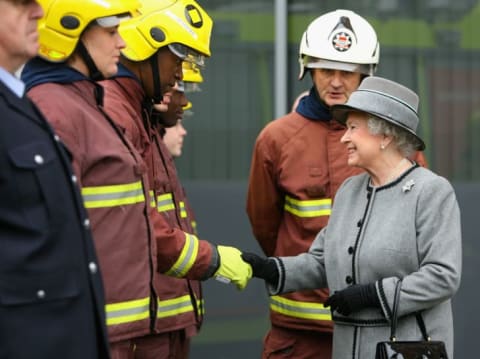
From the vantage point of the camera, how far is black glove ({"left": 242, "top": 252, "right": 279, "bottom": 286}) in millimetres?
4680

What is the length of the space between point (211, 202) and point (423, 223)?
8.20 feet

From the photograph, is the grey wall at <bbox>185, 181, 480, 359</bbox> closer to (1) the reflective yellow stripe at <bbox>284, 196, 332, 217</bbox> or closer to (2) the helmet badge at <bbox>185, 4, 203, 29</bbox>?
(1) the reflective yellow stripe at <bbox>284, 196, 332, 217</bbox>

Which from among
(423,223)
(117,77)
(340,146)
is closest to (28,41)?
(117,77)

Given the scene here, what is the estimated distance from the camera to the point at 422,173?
4.41 metres

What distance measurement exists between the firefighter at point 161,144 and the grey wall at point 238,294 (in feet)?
6.32

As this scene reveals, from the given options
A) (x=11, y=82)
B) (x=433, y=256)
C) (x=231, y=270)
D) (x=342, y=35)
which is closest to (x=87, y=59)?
(x=11, y=82)

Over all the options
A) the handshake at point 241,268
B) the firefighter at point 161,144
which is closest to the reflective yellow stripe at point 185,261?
the firefighter at point 161,144

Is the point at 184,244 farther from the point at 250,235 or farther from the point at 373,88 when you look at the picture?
the point at 250,235

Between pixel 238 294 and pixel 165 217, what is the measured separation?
2182 mm

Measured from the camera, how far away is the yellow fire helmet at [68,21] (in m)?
3.85

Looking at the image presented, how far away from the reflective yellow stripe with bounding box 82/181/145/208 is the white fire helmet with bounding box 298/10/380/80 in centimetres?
163

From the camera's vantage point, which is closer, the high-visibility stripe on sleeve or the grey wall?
the high-visibility stripe on sleeve

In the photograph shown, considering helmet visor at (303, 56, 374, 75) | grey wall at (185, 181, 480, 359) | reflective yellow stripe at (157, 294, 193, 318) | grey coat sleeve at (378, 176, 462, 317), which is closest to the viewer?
grey coat sleeve at (378, 176, 462, 317)

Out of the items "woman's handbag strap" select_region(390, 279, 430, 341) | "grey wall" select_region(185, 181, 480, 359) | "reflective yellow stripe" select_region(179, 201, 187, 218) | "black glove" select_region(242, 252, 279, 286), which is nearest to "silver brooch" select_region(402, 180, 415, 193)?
"woman's handbag strap" select_region(390, 279, 430, 341)
